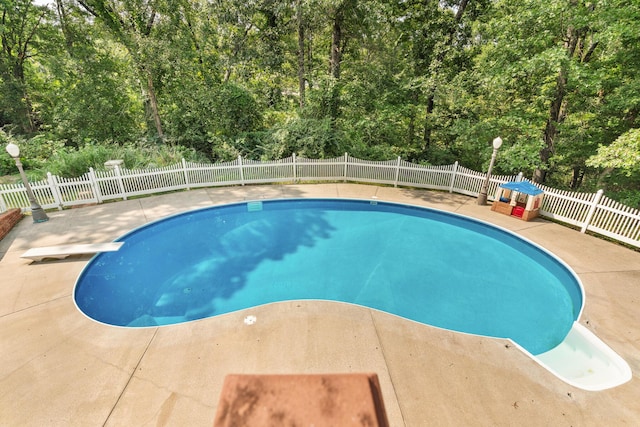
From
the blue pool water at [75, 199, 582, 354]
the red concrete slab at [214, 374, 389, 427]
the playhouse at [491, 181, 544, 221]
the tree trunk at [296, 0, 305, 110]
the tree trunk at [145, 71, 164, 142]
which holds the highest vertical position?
the tree trunk at [296, 0, 305, 110]

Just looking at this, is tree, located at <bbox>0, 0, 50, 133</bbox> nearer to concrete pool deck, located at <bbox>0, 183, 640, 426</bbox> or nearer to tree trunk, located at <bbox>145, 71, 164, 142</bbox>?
tree trunk, located at <bbox>145, 71, 164, 142</bbox>

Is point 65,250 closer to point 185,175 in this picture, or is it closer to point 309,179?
point 185,175

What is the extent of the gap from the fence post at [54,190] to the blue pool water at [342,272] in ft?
Result: 11.4

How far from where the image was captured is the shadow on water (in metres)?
6.18

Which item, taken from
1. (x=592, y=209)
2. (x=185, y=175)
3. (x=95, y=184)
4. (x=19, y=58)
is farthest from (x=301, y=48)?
(x=19, y=58)

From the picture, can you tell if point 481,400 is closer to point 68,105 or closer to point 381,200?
point 381,200

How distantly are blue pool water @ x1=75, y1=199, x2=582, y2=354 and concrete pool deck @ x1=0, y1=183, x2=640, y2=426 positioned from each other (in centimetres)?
77

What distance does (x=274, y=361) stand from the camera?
4.38 metres

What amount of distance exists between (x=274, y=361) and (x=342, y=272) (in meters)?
3.47

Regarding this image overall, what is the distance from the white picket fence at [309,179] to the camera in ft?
27.2

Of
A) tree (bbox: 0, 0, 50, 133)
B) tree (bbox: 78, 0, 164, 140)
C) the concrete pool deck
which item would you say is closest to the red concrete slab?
the concrete pool deck

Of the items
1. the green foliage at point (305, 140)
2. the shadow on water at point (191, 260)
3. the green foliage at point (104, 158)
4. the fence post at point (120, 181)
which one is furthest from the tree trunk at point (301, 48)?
the fence post at point (120, 181)

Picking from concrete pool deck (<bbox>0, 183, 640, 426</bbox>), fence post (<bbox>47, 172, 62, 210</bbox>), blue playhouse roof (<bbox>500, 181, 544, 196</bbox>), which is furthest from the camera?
fence post (<bbox>47, 172, 62, 210</bbox>)

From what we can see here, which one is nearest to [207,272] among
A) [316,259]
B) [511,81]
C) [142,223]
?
[316,259]
